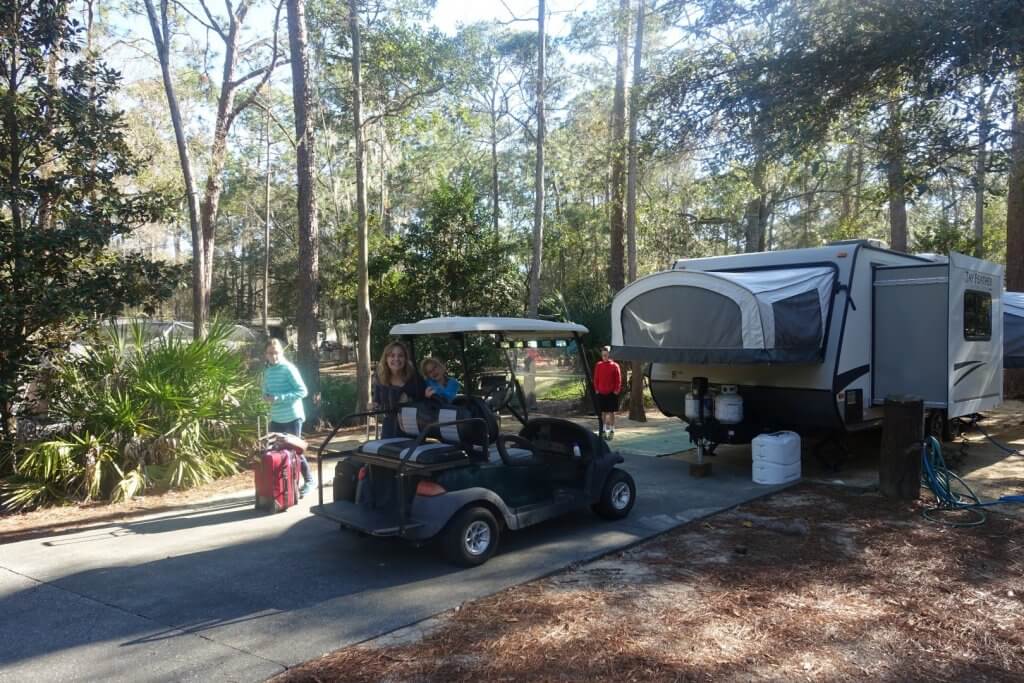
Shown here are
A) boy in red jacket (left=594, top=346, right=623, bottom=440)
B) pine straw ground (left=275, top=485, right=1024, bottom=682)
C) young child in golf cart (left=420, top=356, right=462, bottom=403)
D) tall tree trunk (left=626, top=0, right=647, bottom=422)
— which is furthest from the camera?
tall tree trunk (left=626, top=0, right=647, bottom=422)

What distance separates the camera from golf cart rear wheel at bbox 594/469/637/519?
654 cm

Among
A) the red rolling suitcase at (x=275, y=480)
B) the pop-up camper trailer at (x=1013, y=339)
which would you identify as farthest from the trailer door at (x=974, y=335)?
the red rolling suitcase at (x=275, y=480)

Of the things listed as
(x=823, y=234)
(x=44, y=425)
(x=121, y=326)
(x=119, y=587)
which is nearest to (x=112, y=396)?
(x=44, y=425)

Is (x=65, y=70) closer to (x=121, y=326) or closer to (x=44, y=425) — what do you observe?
(x=121, y=326)

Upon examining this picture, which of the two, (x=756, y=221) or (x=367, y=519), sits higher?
(x=756, y=221)

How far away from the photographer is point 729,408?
866 centimetres

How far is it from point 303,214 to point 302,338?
2.14 meters

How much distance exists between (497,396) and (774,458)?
3874mm

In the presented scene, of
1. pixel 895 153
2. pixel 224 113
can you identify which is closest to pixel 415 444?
pixel 895 153

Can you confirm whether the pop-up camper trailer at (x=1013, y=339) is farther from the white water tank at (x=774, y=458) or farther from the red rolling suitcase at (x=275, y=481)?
the red rolling suitcase at (x=275, y=481)

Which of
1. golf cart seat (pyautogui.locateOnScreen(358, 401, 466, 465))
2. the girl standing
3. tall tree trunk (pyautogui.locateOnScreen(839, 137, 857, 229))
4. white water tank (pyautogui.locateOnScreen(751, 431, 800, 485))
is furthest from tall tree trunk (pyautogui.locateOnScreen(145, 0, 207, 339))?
tall tree trunk (pyautogui.locateOnScreen(839, 137, 857, 229))

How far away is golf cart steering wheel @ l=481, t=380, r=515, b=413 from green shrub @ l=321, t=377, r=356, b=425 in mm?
7441

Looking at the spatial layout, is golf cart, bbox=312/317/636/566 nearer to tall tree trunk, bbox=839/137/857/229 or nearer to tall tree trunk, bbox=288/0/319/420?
tall tree trunk, bbox=288/0/319/420

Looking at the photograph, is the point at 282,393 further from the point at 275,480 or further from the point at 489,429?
the point at 489,429
